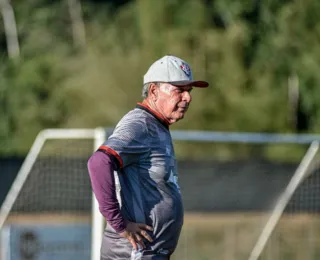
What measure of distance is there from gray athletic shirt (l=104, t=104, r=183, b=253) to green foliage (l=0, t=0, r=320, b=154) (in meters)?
22.1

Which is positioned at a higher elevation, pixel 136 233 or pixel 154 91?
pixel 154 91

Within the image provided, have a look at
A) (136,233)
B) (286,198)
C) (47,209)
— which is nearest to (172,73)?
(136,233)

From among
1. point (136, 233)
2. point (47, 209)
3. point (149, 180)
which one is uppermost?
point (149, 180)

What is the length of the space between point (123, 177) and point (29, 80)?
4181 centimetres

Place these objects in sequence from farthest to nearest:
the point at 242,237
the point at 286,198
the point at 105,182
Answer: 1. the point at 242,237
2. the point at 286,198
3. the point at 105,182

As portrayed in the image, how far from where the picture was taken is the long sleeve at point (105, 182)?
16.7 feet

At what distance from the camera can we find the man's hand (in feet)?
17.2

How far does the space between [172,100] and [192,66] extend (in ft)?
96.6

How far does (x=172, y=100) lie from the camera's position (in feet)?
17.6

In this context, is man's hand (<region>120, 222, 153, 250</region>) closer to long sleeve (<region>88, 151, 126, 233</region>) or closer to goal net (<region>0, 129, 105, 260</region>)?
long sleeve (<region>88, 151, 126, 233</region>)

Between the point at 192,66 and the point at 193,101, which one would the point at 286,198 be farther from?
the point at 193,101

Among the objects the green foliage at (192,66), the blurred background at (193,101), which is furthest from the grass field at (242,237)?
the green foliage at (192,66)

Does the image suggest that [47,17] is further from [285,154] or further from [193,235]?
[193,235]

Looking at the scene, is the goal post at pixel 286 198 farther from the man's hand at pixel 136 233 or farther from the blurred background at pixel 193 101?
the man's hand at pixel 136 233
